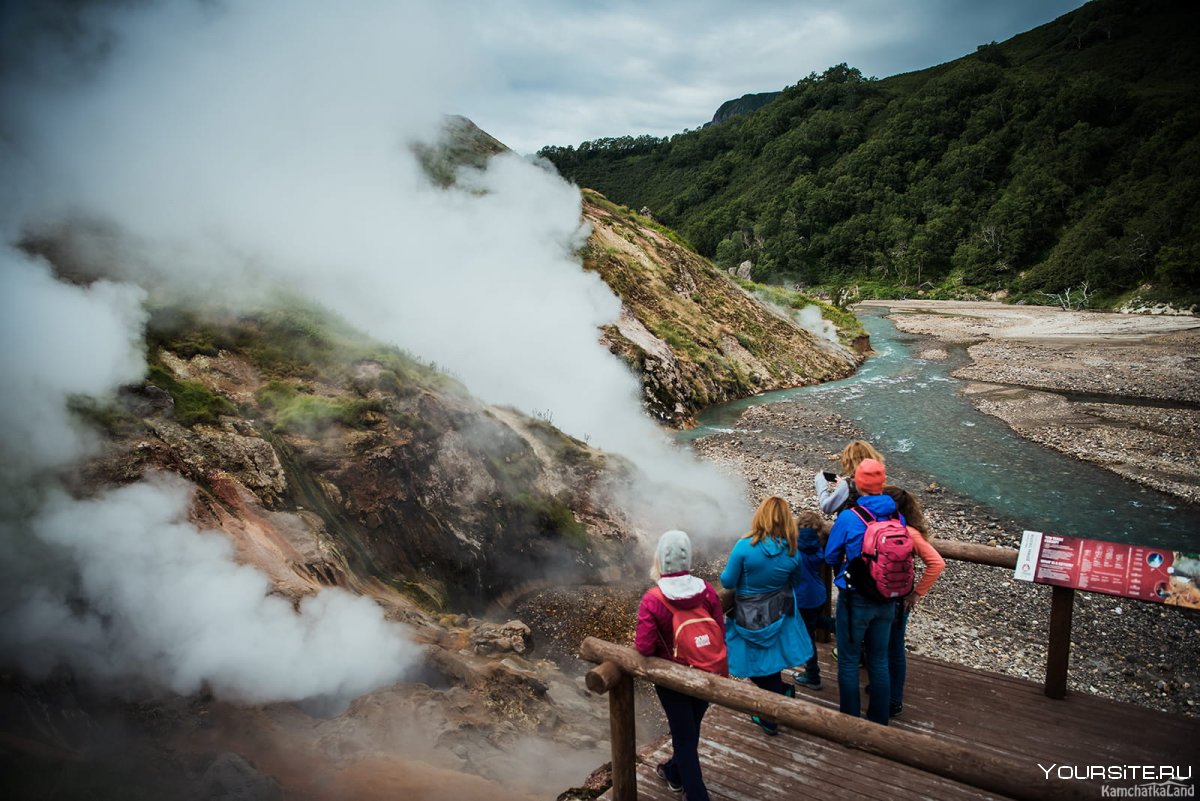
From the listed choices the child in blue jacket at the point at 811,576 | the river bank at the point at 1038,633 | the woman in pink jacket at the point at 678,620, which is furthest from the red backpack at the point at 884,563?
the river bank at the point at 1038,633

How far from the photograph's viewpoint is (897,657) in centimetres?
414

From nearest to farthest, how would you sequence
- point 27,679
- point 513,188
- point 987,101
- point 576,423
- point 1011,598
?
point 27,679, point 1011,598, point 576,423, point 513,188, point 987,101

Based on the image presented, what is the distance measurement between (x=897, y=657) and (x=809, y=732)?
1.89 m

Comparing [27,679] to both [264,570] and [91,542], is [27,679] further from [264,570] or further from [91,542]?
[264,570]

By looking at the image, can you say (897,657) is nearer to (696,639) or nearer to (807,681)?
(807,681)

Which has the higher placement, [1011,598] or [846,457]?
[846,457]

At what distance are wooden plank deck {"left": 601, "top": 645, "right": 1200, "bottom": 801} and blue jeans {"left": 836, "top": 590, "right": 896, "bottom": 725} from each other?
0.32 meters

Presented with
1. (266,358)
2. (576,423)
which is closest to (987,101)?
(576,423)

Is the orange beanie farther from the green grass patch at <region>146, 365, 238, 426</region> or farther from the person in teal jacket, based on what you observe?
the green grass patch at <region>146, 365, 238, 426</region>

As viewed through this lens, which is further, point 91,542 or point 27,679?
point 91,542

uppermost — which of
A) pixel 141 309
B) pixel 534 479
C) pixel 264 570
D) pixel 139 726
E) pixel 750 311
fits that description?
pixel 750 311

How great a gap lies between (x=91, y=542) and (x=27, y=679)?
3.77 feet

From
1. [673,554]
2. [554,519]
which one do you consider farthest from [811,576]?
[554,519]

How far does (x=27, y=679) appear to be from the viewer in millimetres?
4039
